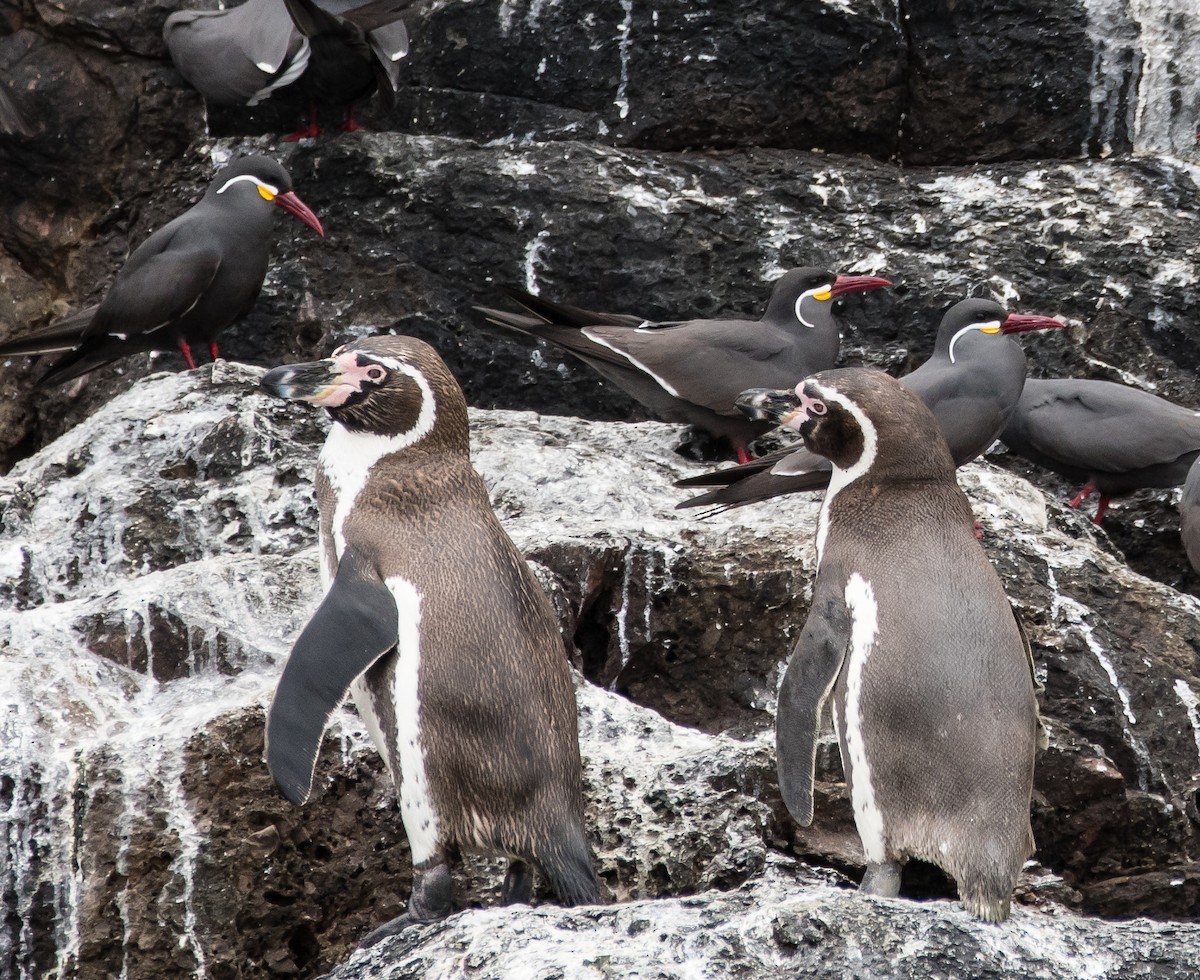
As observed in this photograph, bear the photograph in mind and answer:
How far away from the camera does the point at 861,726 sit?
173 inches

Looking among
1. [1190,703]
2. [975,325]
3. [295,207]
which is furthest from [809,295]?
[1190,703]

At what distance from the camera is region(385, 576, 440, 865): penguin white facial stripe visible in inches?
165

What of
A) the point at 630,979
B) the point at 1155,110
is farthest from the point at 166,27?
the point at 630,979

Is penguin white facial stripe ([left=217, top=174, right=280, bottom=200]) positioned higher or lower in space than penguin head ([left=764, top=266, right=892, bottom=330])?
higher

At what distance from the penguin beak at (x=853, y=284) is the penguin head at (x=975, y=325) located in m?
0.40

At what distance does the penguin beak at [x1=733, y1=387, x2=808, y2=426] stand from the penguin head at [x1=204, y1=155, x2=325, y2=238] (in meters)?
3.80

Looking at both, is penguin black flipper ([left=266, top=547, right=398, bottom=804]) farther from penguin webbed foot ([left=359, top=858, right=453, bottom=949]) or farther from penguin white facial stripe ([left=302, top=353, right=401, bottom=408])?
penguin white facial stripe ([left=302, top=353, right=401, bottom=408])

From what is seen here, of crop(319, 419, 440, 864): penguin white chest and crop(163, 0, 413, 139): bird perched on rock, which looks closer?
crop(319, 419, 440, 864): penguin white chest

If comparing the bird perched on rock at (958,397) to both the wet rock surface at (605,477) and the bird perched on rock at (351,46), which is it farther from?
the bird perched on rock at (351,46)

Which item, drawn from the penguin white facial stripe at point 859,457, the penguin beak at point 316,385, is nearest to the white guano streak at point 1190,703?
the penguin white facial stripe at point 859,457

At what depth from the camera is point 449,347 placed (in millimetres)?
8578

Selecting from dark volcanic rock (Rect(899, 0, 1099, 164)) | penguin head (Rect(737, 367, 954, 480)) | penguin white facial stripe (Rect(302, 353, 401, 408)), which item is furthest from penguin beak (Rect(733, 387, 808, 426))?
dark volcanic rock (Rect(899, 0, 1099, 164))

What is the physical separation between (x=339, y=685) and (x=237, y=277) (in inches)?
161

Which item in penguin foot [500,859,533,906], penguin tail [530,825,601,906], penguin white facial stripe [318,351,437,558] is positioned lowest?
penguin foot [500,859,533,906]
